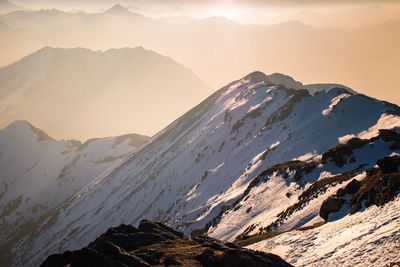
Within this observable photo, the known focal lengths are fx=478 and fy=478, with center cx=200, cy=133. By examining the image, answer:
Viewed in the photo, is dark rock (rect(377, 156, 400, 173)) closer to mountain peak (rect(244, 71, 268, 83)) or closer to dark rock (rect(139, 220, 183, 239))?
dark rock (rect(139, 220, 183, 239))

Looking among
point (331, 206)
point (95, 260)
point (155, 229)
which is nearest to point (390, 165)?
point (331, 206)

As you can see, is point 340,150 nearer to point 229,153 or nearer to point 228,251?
A: point 228,251

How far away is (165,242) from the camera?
146 ft

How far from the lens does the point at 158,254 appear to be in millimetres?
38344

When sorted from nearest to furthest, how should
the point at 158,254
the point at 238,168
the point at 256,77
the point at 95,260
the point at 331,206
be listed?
the point at 95,260, the point at 158,254, the point at 331,206, the point at 238,168, the point at 256,77

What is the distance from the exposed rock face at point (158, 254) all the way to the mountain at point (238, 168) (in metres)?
12.0

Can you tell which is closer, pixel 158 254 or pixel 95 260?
pixel 95 260

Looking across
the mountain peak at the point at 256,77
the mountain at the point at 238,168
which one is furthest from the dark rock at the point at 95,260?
the mountain peak at the point at 256,77

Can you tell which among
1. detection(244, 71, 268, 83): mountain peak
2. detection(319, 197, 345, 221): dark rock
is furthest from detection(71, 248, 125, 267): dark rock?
detection(244, 71, 268, 83): mountain peak

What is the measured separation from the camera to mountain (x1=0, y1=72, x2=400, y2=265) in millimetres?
68875

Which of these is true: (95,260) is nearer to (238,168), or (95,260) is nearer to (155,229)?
(155,229)

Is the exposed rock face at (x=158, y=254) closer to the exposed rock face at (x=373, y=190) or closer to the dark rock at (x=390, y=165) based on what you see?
the exposed rock face at (x=373, y=190)

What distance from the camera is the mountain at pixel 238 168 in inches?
2712

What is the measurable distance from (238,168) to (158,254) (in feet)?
264
